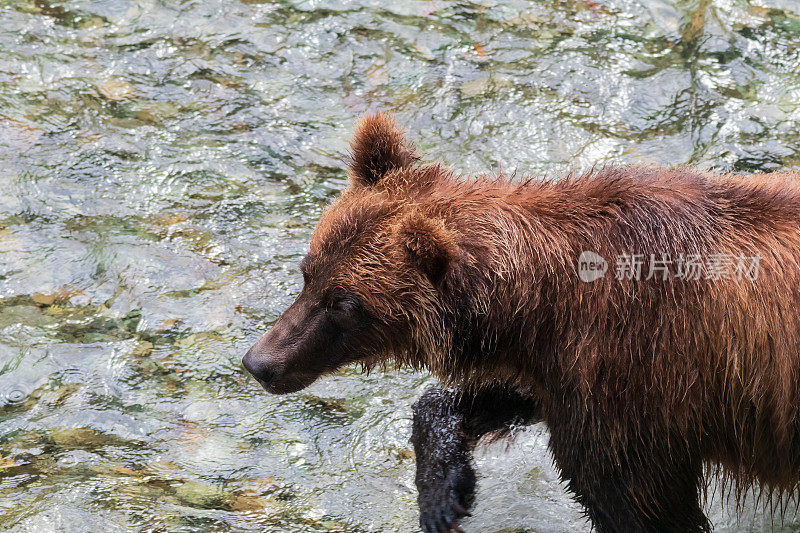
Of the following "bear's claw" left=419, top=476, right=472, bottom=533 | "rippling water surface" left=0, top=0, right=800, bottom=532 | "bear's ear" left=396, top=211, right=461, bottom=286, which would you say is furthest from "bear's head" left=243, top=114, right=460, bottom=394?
"rippling water surface" left=0, top=0, right=800, bottom=532

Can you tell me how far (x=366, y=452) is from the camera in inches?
196

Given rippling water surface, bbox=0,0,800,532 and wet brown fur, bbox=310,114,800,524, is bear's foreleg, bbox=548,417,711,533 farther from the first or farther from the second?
rippling water surface, bbox=0,0,800,532

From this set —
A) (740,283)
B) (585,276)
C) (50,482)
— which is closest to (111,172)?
(50,482)

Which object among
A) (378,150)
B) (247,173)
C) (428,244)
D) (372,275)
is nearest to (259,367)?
(372,275)

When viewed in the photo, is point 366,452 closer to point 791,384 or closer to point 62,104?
point 791,384

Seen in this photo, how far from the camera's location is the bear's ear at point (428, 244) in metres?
3.68

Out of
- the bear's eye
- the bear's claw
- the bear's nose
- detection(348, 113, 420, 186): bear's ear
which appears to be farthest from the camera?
the bear's claw

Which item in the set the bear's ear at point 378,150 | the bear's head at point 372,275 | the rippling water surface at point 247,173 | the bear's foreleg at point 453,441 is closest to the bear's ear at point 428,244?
the bear's head at point 372,275

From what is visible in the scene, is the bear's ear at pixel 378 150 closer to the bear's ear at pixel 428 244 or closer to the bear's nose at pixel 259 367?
the bear's ear at pixel 428 244

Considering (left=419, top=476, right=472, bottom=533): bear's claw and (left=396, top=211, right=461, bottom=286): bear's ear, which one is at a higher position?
(left=396, top=211, right=461, bottom=286): bear's ear

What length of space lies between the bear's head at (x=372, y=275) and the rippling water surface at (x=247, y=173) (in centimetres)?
98

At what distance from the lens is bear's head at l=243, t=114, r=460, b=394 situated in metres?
3.81

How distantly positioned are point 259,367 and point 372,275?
67cm

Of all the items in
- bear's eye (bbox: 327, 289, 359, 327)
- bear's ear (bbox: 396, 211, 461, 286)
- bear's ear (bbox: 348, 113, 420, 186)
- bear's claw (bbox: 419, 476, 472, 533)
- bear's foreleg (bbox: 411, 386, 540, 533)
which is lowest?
bear's claw (bbox: 419, 476, 472, 533)
